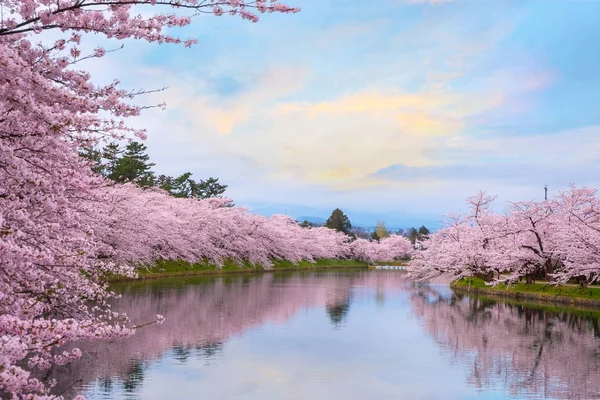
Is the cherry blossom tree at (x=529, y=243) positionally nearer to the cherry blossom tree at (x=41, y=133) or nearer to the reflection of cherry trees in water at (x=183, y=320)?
the reflection of cherry trees in water at (x=183, y=320)

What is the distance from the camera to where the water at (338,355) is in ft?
40.9

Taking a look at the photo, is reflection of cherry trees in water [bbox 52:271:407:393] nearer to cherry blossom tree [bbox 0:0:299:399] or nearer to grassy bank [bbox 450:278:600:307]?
cherry blossom tree [bbox 0:0:299:399]

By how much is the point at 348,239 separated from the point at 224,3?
10516cm

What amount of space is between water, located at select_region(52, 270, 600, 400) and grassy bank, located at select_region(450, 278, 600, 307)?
234 centimetres

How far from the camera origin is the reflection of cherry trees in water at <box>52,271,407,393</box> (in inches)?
525

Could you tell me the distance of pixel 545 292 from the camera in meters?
32.8

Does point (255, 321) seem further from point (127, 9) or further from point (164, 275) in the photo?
point (164, 275)

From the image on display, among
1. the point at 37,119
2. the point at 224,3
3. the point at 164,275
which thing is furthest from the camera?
the point at 164,275

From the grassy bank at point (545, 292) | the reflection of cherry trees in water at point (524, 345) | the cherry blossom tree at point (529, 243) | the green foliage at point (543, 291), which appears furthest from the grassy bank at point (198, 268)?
the green foliage at point (543, 291)

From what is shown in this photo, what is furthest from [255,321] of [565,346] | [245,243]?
[245,243]

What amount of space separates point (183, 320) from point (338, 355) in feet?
24.3

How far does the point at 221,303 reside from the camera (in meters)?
28.0

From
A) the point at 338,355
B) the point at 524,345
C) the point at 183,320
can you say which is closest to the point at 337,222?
the point at 183,320

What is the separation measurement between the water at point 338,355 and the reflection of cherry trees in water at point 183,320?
0.05 m
